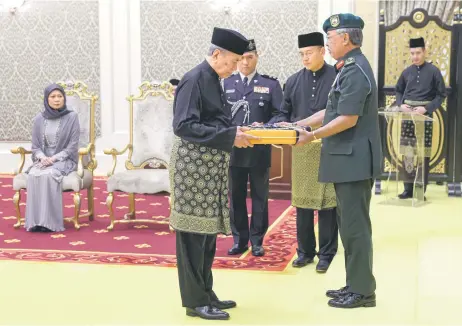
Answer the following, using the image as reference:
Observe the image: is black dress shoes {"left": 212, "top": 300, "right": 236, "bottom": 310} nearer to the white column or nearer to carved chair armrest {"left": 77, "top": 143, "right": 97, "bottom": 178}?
carved chair armrest {"left": 77, "top": 143, "right": 97, "bottom": 178}

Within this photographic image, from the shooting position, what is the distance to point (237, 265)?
199 inches

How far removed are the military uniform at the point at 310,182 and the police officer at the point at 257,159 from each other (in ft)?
0.96

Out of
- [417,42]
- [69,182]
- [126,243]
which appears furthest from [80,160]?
[417,42]

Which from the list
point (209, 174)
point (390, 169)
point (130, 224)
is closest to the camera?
point (209, 174)

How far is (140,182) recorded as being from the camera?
625 centimetres

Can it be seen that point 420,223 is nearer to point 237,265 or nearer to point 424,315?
point 237,265

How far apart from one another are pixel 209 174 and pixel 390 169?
17.3 ft

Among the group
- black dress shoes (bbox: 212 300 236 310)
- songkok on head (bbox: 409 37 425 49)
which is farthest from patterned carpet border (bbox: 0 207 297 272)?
songkok on head (bbox: 409 37 425 49)

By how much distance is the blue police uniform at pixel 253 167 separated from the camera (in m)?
5.38

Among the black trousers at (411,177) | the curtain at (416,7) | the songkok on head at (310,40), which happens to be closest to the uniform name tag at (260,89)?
the songkok on head at (310,40)

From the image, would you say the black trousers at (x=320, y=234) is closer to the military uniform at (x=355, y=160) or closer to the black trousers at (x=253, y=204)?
the black trousers at (x=253, y=204)

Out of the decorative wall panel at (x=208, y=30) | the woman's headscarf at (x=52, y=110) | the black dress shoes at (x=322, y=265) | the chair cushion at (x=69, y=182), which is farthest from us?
the decorative wall panel at (x=208, y=30)

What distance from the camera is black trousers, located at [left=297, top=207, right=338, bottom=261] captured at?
505 centimetres

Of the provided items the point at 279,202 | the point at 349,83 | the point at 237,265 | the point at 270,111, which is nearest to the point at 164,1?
the point at 279,202
